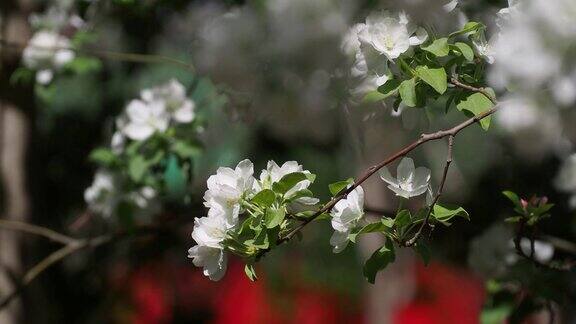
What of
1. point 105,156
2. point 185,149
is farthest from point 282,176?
point 105,156

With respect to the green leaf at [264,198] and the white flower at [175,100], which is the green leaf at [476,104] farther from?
the white flower at [175,100]

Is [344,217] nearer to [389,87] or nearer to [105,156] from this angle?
[389,87]

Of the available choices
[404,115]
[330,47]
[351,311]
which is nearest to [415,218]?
[404,115]

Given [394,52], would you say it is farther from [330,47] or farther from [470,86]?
[330,47]

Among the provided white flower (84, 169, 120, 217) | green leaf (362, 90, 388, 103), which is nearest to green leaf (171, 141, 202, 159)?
white flower (84, 169, 120, 217)

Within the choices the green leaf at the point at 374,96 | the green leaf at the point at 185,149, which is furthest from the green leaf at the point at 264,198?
the green leaf at the point at 185,149
